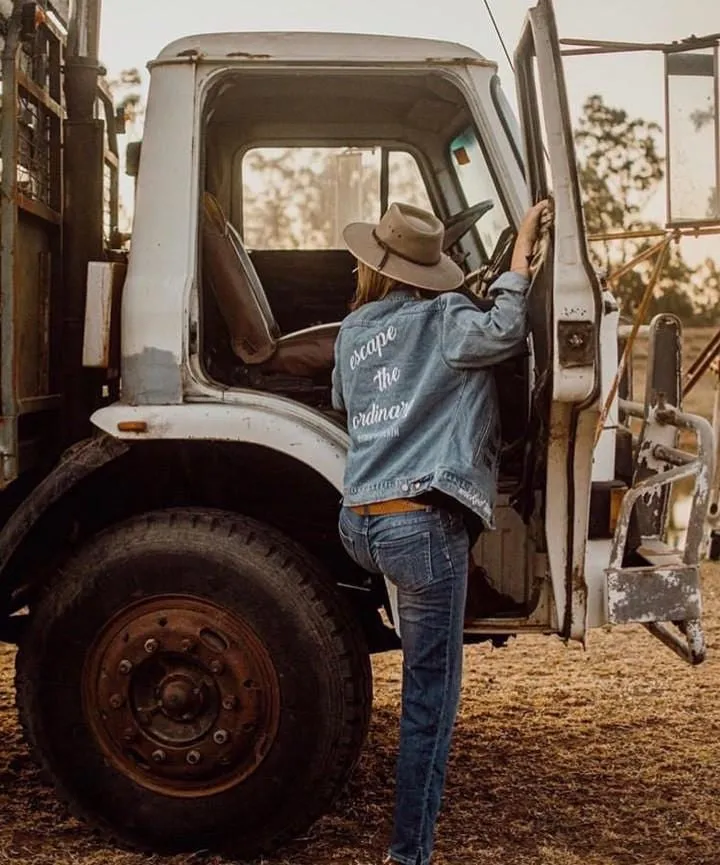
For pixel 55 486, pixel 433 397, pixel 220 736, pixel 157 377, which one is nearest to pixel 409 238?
pixel 433 397

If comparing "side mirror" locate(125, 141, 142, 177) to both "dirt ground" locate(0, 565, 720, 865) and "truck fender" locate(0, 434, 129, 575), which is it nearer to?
"truck fender" locate(0, 434, 129, 575)

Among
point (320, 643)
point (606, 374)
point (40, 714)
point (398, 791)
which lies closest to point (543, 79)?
point (606, 374)

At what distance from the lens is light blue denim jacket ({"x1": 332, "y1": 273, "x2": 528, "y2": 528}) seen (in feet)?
10.8

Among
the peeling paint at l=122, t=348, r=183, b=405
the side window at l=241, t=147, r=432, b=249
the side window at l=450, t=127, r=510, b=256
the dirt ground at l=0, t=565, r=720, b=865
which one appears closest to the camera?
the peeling paint at l=122, t=348, r=183, b=405

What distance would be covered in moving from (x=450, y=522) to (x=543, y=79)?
1.19 meters

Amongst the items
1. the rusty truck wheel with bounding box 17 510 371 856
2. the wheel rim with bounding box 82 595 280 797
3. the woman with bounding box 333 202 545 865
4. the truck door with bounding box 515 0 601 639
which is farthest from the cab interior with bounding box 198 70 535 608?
the wheel rim with bounding box 82 595 280 797

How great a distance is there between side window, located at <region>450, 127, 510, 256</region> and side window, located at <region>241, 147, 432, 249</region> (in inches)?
8.5

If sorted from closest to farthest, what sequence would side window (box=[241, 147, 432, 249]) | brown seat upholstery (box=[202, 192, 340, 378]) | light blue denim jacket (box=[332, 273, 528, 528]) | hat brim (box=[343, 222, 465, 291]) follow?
light blue denim jacket (box=[332, 273, 528, 528])
hat brim (box=[343, 222, 465, 291])
brown seat upholstery (box=[202, 192, 340, 378])
side window (box=[241, 147, 432, 249])

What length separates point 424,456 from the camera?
3.34m

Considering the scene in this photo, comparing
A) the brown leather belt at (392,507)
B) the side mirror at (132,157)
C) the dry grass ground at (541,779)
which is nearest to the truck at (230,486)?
the side mirror at (132,157)

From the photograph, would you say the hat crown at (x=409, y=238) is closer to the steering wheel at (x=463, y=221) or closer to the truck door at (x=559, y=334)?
the truck door at (x=559, y=334)

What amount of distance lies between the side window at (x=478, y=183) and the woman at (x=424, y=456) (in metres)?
0.77

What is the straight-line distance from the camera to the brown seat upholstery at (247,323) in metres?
3.96

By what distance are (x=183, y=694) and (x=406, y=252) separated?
139 centimetres
